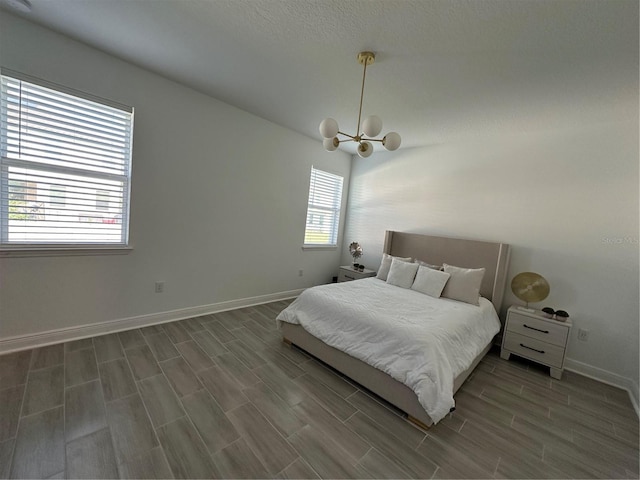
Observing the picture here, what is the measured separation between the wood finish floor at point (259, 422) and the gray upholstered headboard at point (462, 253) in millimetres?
1035

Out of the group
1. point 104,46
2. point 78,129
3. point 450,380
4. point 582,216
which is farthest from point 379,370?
point 104,46

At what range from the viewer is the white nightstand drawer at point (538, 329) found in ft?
8.35

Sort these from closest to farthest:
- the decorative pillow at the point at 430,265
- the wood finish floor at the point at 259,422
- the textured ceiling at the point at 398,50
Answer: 1. the wood finish floor at the point at 259,422
2. the textured ceiling at the point at 398,50
3. the decorative pillow at the point at 430,265

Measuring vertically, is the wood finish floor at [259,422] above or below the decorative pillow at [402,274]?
below

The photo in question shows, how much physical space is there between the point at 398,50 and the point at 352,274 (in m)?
3.04

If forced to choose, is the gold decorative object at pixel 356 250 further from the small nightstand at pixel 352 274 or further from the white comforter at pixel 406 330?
the white comforter at pixel 406 330

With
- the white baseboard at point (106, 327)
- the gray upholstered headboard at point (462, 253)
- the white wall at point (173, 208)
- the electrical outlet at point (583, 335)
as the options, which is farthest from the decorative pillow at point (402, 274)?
the white baseboard at point (106, 327)

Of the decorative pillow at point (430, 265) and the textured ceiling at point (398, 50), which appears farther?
the decorative pillow at point (430, 265)

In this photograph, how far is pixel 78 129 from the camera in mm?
2281

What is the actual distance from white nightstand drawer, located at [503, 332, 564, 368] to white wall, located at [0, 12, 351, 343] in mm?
2953

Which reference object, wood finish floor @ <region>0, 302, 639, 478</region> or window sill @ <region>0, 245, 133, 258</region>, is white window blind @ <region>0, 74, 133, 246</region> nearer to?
window sill @ <region>0, 245, 133, 258</region>

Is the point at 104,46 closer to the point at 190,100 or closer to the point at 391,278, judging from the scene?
the point at 190,100

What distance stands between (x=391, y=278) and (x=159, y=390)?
267 centimetres

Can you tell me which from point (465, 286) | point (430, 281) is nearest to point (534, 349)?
point (465, 286)
